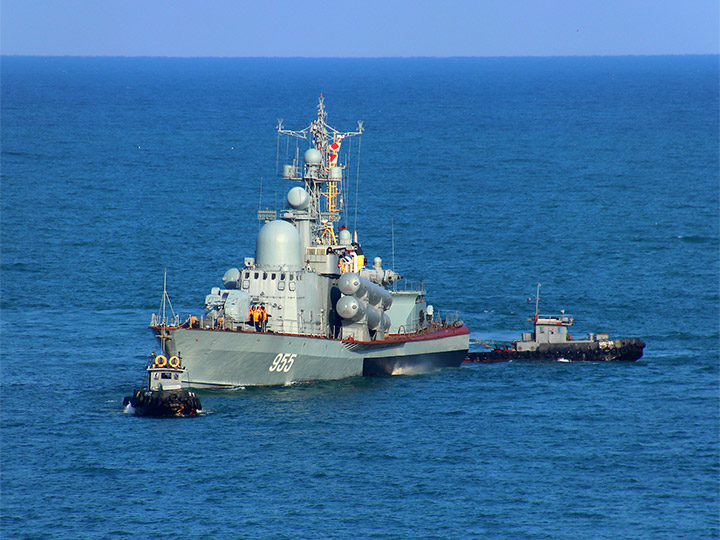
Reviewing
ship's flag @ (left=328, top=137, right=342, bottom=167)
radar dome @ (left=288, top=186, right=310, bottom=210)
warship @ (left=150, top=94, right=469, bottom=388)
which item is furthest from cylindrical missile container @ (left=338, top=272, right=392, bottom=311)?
ship's flag @ (left=328, top=137, right=342, bottom=167)

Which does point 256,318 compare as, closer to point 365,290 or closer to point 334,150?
point 365,290

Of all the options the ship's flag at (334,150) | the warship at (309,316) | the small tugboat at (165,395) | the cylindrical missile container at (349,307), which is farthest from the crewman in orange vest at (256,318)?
the ship's flag at (334,150)

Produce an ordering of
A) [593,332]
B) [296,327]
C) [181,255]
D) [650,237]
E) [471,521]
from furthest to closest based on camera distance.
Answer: [650,237]
[181,255]
[593,332]
[296,327]
[471,521]

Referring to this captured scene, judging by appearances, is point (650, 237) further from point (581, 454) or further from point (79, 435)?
point (79, 435)

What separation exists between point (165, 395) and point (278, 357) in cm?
838

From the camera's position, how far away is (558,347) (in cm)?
8006

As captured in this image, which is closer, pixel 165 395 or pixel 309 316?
pixel 165 395

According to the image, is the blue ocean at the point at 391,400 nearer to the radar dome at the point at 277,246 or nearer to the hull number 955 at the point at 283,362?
the hull number 955 at the point at 283,362

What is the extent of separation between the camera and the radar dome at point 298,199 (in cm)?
7444

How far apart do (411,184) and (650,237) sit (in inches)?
1591

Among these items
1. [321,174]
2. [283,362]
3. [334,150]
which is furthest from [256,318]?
[334,150]

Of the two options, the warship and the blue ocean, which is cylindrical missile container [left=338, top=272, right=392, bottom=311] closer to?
the warship

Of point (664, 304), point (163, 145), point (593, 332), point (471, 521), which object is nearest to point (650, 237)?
point (664, 304)

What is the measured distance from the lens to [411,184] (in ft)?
512
